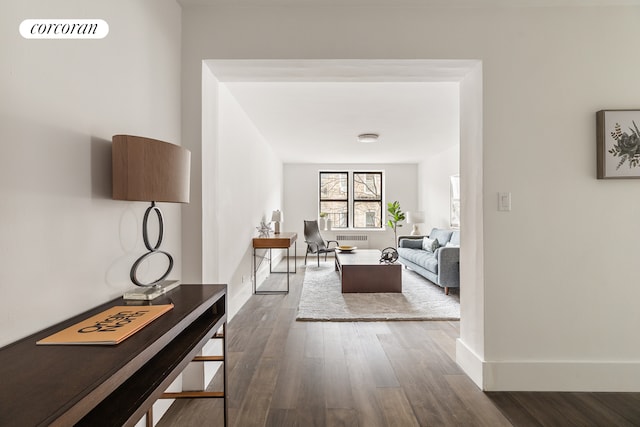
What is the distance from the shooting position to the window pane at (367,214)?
856 cm

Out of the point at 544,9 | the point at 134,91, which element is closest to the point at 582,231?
the point at 544,9

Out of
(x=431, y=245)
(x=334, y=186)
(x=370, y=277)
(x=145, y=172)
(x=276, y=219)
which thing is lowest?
(x=370, y=277)

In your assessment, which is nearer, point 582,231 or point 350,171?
point 582,231

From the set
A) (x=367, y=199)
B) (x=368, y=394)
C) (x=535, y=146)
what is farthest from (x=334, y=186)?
(x=368, y=394)

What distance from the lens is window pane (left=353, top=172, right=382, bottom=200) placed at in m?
8.56

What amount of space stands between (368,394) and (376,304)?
198 centimetres

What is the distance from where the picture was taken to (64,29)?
45.2 inches

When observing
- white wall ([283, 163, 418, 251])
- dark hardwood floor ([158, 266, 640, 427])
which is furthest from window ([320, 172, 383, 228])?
dark hardwood floor ([158, 266, 640, 427])

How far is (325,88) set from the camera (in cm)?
330

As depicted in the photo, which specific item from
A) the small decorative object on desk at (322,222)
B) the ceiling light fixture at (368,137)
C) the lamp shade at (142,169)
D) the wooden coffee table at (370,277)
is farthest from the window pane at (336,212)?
the lamp shade at (142,169)

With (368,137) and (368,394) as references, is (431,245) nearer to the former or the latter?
(368,137)

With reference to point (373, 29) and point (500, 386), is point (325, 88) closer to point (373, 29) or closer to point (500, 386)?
point (373, 29)

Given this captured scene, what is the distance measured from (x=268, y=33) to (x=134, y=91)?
0.99m

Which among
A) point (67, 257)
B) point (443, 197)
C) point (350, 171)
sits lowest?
point (67, 257)
